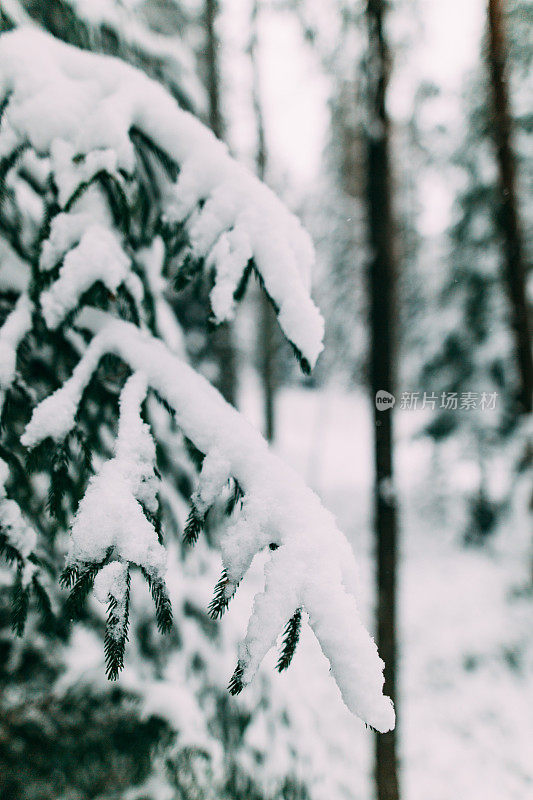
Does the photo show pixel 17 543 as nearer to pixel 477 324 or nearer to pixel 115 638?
pixel 115 638

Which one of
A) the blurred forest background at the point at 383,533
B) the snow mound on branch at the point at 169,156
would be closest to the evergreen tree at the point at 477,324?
the blurred forest background at the point at 383,533

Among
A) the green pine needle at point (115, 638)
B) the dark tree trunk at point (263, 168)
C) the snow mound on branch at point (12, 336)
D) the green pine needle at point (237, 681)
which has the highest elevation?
the dark tree trunk at point (263, 168)

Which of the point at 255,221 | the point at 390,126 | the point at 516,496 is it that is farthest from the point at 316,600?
the point at 516,496

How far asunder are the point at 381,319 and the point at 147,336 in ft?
8.98

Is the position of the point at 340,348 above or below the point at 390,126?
above

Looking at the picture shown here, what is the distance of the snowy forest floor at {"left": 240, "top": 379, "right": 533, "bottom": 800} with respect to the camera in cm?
511

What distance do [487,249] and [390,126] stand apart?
6061mm

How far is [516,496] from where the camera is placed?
9.12 m

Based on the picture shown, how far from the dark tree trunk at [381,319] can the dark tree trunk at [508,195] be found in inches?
108

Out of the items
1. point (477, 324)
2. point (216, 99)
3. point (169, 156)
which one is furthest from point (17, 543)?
point (477, 324)

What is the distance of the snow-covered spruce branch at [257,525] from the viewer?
1085mm

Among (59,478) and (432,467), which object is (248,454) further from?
(432,467)

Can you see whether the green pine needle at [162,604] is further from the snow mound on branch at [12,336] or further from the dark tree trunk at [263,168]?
the dark tree trunk at [263,168]

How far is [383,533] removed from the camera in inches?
159
